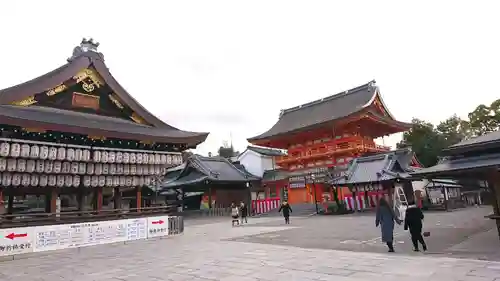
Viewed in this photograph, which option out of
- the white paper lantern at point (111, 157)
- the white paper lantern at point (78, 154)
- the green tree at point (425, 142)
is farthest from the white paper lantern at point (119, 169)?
the green tree at point (425, 142)

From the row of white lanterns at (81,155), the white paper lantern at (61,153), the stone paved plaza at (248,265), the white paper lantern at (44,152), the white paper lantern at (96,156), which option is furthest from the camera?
the white paper lantern at (96,156)

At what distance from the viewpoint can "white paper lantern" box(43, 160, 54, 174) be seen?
12.7m

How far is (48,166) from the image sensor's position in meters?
12.8

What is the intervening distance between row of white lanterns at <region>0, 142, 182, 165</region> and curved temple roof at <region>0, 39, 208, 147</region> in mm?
947

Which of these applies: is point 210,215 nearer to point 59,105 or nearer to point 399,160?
point 399,160

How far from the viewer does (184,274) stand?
7512mm

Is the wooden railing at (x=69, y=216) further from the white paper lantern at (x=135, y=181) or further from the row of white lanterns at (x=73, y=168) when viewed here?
the row of white lanterns at (x=73, y=168)

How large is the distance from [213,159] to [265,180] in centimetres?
618

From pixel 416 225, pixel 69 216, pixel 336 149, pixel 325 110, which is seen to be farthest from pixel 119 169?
pixel 325 110

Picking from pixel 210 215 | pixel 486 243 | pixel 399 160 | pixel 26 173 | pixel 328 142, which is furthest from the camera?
pixel 328 142

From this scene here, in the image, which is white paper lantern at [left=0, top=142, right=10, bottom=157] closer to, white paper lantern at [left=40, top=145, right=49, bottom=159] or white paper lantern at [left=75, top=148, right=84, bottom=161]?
white paper lantern at [left=40, top=145, right=49, bottom=159]

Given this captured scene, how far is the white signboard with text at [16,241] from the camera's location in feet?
36.3

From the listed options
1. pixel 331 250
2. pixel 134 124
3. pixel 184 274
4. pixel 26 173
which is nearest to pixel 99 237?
pixel 26 173

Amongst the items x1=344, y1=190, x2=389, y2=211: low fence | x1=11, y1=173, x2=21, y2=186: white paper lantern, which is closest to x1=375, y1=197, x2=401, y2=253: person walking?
x1=11, y1=173, x2=21, y2=186: white paper lantern
